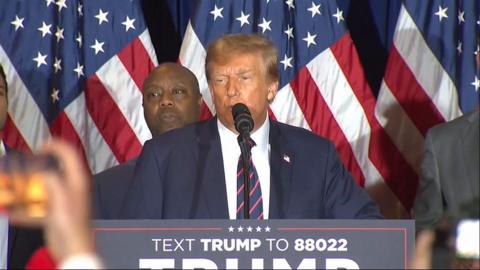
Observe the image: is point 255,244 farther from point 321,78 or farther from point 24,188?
point 321,78

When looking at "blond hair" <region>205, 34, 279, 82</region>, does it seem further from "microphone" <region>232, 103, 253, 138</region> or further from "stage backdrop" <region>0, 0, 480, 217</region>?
"stage backdrop" <region>0, 0, 480, 217</region>

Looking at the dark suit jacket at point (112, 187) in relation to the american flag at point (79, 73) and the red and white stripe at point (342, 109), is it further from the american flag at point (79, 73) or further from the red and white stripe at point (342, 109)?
the red and white stripe at point (342, 109)

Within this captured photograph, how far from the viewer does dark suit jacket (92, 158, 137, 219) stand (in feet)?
13.2

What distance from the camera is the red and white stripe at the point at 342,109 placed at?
4.86 meters

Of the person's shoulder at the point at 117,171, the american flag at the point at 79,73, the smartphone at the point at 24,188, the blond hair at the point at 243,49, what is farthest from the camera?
the american flag at the point at 79,73

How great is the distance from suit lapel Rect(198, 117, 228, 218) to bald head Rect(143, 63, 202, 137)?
53.5 inches

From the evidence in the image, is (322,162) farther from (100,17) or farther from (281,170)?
(100,17)

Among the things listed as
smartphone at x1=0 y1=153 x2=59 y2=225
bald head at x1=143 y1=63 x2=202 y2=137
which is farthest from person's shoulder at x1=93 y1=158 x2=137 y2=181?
smartphone at x1=0 y1=153 x2=59 y2=225

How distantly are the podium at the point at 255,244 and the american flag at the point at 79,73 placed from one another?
2839 millimetres

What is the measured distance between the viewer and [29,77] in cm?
494

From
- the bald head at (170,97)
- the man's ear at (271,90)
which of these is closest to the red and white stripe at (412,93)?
the bald head at (170,97)

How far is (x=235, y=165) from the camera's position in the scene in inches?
113

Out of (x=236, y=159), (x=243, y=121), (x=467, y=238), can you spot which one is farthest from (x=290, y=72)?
(x=467, y=238)

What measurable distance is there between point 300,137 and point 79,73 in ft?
7.14
